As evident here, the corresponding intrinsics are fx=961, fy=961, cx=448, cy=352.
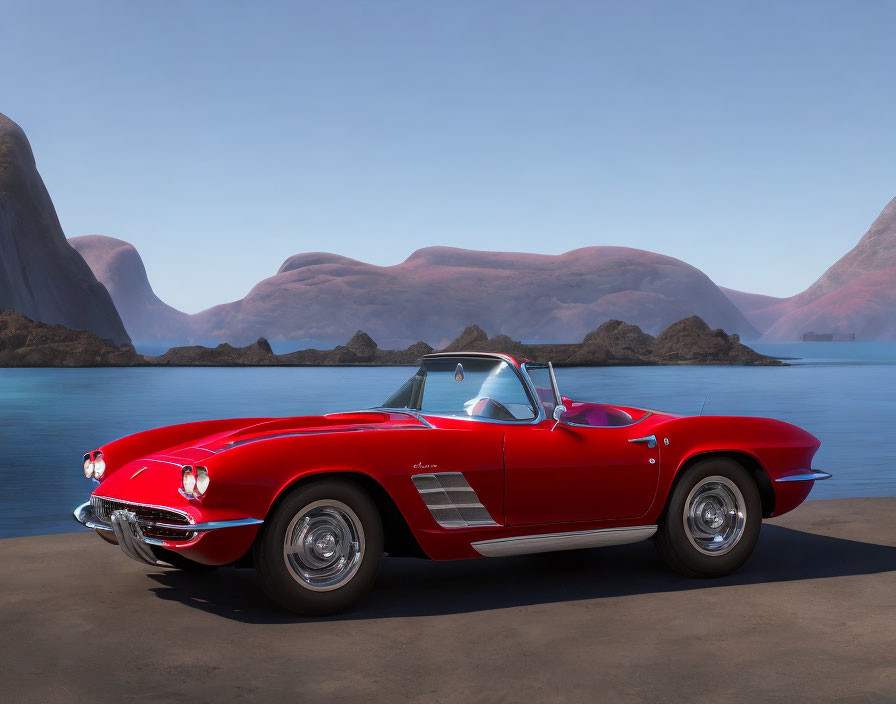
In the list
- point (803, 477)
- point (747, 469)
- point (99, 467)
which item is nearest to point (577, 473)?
point (747, 469)

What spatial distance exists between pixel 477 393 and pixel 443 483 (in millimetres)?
850

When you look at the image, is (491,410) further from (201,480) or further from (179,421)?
(179,421)

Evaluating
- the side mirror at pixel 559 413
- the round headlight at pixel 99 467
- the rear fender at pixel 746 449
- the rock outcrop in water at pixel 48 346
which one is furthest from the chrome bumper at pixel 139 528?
the rock outcrop in water at pixel 48 346

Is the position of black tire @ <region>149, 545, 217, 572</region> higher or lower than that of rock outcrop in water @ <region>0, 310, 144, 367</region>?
lower

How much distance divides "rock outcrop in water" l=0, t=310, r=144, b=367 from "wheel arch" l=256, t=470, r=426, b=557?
123798mm

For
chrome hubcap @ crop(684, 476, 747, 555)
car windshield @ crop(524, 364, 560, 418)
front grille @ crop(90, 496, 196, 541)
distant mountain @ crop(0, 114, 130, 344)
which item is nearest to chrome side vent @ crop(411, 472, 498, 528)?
car windshield @ crop(524, 364, 560, 418)

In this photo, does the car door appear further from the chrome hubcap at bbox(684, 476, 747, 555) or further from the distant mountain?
the distant mountain

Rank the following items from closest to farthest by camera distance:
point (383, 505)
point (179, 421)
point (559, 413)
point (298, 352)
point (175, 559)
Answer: point (383, 505) → point (175, 559) → point (559, 413) → point (179, 421) → point (298, 352)

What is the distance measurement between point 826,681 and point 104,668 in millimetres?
3032

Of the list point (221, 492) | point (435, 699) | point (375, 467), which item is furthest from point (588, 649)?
point (221, 492)

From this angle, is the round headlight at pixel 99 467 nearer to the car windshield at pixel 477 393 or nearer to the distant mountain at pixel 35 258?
the car windshield at pixel 477 393

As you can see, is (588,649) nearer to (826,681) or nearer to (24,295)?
(826,681)

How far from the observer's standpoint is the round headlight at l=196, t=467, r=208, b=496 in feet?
15.8

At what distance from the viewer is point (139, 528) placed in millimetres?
4984
